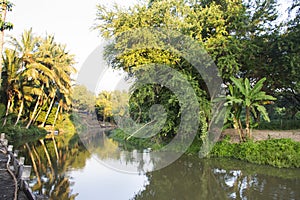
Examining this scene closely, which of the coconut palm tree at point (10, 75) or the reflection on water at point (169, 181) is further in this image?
the coconut palm tree at point (10, 75)

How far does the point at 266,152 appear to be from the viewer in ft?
36.2

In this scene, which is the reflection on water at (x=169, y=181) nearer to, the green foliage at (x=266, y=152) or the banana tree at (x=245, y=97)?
the green foliage at (x=266, y=152)

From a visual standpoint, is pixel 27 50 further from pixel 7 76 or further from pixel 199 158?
pixel 199 158

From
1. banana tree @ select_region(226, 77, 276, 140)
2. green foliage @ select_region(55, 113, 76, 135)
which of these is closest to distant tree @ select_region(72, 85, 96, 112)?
green foliage @ select_region(55, 113, 76, 135)

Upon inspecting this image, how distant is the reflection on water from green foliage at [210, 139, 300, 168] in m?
0.44

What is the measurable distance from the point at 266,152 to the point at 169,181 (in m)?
4.88

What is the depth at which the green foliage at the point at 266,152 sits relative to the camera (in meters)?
10.3

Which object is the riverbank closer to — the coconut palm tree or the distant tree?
the coconut palm tree

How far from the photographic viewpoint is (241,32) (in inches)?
548

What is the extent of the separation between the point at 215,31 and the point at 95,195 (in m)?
10.4

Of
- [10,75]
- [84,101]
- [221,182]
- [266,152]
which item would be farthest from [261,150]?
[84,101]

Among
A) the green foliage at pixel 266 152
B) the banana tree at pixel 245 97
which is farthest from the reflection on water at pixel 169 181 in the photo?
the banana tree at pixel 245 97

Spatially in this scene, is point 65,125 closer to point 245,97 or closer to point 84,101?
point 84,101

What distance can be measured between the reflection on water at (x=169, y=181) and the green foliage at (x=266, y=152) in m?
0.44
